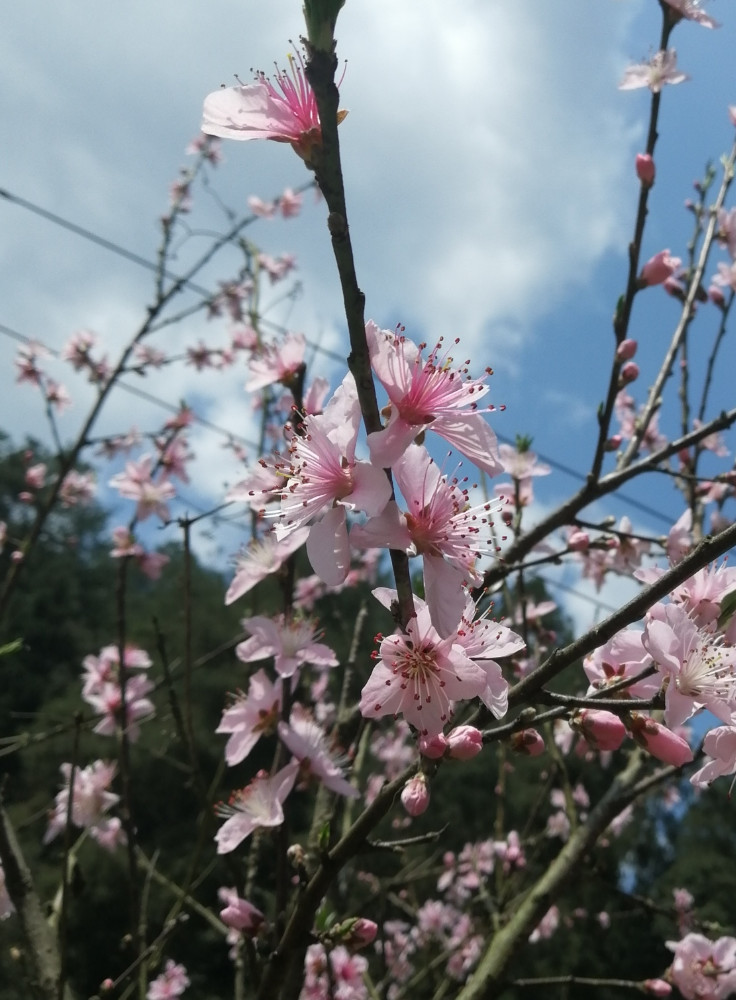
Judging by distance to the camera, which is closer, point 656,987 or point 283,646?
point 283,646

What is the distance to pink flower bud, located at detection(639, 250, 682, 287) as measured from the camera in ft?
Result: 5.45

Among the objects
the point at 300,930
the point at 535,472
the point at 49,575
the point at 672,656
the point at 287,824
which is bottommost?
the point at 300,930

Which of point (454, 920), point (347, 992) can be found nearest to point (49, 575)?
point (454, 920)

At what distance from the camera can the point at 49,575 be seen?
59.8ft

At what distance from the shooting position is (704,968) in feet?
6.43

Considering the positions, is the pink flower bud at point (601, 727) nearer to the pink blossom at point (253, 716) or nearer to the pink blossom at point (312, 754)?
the pink blossom at point (312, 754)

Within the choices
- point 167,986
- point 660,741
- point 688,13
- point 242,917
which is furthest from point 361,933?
point 167,986

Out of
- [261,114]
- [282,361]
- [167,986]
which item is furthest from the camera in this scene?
[167,986]

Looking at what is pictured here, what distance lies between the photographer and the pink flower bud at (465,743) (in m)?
0.88

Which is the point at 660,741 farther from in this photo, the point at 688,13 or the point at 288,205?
the point at 288,205

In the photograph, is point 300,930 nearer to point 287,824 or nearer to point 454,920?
point 287,824

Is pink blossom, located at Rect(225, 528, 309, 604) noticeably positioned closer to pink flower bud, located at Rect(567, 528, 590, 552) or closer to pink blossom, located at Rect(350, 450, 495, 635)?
pink blossom, located at Rect(350, 450, 495, 635)

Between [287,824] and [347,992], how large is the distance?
1.31 meters

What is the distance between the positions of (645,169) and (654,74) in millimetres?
549
